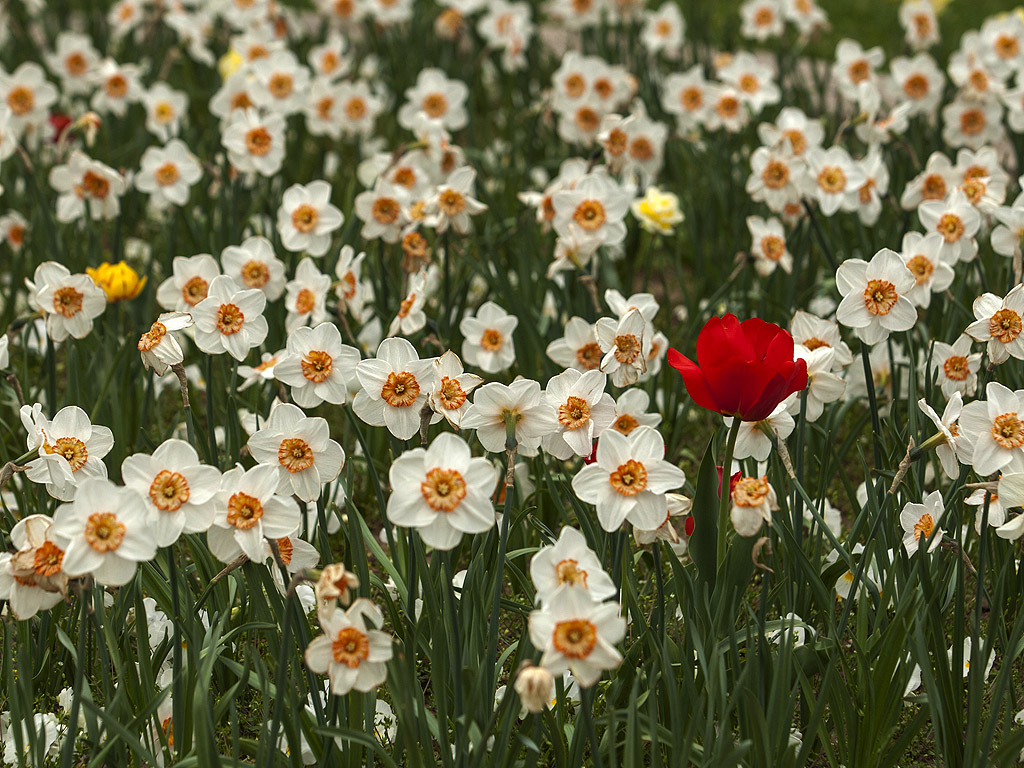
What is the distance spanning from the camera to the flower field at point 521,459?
1.50 metres

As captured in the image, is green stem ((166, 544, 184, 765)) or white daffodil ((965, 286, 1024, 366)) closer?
green stem ((166, 544, 184, 765))

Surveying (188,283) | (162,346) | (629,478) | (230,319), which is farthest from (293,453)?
(188,283)

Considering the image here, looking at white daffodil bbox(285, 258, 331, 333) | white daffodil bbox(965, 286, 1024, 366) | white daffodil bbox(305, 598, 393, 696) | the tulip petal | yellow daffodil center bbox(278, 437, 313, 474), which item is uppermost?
white daffodil bbox(285, 258, 331, 333)

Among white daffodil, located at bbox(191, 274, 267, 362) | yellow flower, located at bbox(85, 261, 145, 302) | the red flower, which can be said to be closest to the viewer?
the red flower

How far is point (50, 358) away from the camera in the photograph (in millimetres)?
2533

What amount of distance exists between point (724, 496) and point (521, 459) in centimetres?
89

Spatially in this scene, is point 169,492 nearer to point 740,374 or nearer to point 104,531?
point 104,531

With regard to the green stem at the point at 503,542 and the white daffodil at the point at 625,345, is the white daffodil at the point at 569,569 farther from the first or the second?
the white daffodil at the point at 625,345

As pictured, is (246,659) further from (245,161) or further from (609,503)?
(245,161)

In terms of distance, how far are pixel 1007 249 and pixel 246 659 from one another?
2.06m

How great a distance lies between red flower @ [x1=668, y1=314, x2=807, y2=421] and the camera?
159cm

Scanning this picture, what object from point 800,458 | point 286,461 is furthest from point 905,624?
point 286,461

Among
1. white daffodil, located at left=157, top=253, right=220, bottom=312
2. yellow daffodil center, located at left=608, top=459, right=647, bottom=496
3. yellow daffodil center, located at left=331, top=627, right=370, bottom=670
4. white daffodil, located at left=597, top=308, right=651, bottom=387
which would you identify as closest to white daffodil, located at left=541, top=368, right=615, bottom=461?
yellow daffodil center, located at left=608, top=459, right=647, bottom=496

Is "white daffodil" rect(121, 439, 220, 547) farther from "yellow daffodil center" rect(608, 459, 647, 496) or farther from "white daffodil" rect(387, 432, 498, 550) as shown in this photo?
"yellow daffodil center" rect(608, 459, 647, 496)
